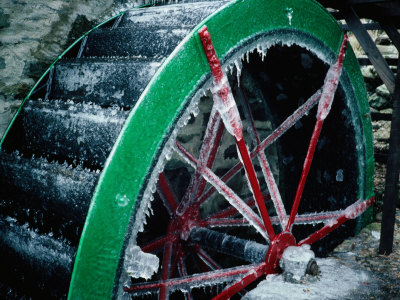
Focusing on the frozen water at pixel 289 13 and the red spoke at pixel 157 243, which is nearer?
the frozen water at pixel 289 13

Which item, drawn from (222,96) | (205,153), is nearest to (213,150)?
(205,153)

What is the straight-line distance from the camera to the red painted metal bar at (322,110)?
92.8 inches

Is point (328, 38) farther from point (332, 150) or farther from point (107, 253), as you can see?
point (107, 253)

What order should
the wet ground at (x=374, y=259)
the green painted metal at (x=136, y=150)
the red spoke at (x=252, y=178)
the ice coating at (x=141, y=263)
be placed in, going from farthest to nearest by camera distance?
1. the wet ground at (x=374, y=259)
2. the red spoke at (x=252, y=178)
3. the ice coating at (x=141, y=263)
4. the green painted metal at (x=136, y=150)

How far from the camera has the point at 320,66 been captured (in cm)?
284

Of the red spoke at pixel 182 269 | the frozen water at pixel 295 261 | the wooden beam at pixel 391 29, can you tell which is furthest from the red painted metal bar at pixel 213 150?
the wooden beam at pixel 391 29

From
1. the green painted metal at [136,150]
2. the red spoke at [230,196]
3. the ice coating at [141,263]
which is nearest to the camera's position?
the green painted metal at [136,150]

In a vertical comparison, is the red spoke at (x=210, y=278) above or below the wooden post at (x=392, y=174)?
below

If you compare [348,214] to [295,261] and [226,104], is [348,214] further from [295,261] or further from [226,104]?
[226,104]

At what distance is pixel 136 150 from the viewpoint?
1501 mm

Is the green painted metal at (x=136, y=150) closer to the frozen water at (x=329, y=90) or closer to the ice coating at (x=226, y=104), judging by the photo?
the ice coating at (x=226, y=104)

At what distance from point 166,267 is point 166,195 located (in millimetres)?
590

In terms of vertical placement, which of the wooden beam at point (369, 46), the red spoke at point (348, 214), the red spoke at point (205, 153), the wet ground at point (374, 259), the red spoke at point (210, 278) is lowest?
the wet ground at point (374, 259)

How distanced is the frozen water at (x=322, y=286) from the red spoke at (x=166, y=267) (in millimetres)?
559
